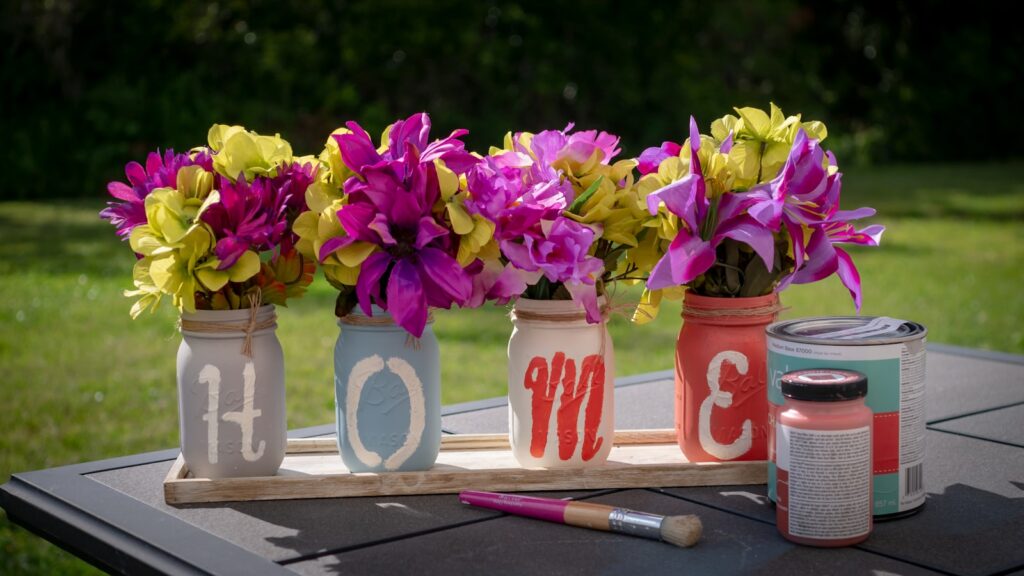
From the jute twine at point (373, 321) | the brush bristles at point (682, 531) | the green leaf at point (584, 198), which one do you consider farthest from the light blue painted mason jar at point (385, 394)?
the brush bristles at point (682, 531)

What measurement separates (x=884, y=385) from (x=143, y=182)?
2.65 feet

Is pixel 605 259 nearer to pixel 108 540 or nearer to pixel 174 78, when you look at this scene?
pixel 108 540

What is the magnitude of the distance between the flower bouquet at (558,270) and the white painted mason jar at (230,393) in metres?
0.25

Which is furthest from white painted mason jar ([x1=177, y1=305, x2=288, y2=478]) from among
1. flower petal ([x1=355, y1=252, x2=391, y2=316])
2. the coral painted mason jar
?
the coral painted mason jar

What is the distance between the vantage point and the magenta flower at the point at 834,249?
1312 millimetres

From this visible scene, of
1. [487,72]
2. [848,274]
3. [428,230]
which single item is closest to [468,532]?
[428,230]

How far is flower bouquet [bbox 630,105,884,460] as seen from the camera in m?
1.27

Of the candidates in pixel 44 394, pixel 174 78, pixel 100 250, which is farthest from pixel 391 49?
pixel 44 394

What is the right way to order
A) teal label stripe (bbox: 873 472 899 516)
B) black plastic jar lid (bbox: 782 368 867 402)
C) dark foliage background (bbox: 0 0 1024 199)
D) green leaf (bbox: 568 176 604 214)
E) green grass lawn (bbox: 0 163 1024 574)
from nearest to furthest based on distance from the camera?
black plastic jar lid (bbox: 782 368 867 402), teal label stripe (bbox: 873 472 899 516), green leaf (bbox: 568 176 604 214), green grass lawn (bbox: 0 163 1024 574), dark foliage background (bbox: 0 0 1024 199)

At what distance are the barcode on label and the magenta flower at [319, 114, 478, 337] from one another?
18.7 inches

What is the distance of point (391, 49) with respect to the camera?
41.7 feet

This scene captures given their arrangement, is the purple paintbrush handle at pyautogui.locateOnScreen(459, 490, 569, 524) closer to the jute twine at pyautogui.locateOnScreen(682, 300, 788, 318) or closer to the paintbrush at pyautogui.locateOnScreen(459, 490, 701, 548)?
the paintbrush at pyautogui.locateOnScreen(459, 490, 701, 548)

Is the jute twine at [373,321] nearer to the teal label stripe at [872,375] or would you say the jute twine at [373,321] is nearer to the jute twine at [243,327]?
the jute twine at [243,327]

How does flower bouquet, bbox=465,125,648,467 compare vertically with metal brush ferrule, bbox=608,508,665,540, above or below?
above
